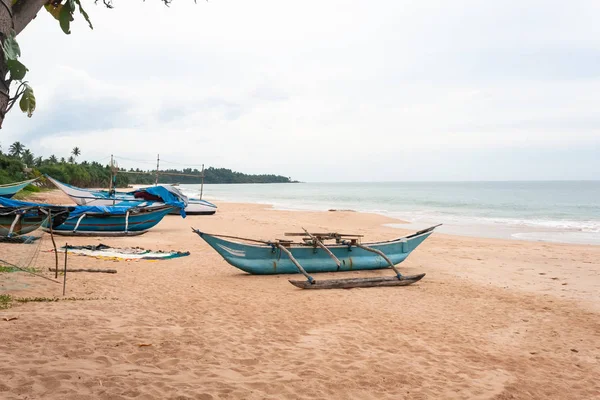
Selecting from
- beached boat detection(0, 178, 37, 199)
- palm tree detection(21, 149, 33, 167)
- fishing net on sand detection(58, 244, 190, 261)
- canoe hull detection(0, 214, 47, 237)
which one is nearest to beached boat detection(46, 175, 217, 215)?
beached boat detection(0, 178, 37, 199)

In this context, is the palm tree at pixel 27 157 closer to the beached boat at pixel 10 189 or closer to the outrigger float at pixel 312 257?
the beached boat at pixel 10 189

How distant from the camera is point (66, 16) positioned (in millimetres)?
2062

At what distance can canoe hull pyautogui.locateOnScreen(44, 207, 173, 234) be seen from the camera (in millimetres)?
13562

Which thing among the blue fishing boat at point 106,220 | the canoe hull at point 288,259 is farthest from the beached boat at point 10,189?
the canoe hull at point 288,259

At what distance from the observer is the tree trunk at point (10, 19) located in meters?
1.74

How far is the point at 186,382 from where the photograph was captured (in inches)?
142

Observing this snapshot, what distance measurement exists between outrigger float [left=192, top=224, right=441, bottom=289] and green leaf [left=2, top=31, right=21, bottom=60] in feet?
21.0

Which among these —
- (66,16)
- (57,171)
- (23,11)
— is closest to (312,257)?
(66,16)

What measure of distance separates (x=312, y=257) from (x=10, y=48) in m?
7.87

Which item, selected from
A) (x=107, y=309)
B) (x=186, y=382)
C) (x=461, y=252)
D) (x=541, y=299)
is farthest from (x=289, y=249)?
(x=461, y=252)

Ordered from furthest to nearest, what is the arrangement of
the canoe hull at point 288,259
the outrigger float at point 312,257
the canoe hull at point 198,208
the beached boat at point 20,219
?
the canoe hull at point 198,208 → the beached boat at point 20,219 → the canoe hull at point 288,259 → the outrigger float at point 312,257

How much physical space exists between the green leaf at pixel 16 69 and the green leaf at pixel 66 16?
406mm

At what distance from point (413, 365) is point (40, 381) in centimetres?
328

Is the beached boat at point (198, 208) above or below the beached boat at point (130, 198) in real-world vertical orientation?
below
